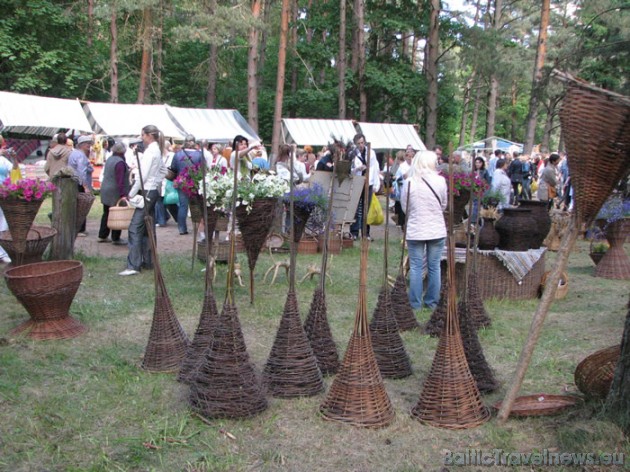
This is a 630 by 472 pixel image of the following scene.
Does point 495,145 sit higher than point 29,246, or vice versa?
point 495,145

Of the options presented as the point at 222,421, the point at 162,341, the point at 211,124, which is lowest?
the point at 222,421

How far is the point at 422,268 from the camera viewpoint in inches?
257

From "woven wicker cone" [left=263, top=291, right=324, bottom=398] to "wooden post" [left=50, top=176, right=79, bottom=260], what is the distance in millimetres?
5364

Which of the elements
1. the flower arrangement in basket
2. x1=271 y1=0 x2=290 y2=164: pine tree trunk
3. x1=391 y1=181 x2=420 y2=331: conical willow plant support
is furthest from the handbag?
x1=271 y1=0 x2=290 y2=164: pine tree trunk

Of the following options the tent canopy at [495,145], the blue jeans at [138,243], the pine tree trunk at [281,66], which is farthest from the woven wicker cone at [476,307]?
the tent canopy at [495,145]

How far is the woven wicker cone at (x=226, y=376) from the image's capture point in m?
3.79

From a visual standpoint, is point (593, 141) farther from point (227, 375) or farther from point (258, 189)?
point (258, 189)

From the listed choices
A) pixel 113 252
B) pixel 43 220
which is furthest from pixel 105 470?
pixel 43 220

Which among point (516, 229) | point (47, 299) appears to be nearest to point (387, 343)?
point (47, 299)

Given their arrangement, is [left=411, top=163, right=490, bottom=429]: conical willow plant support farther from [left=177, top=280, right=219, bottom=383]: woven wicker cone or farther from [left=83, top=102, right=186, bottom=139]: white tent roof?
[left=83, top=102, right=186, bottom=139]: white tent roof

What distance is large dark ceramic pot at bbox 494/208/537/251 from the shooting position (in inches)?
302

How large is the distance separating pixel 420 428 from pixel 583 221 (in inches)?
63.3

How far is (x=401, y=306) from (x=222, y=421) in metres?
2.49

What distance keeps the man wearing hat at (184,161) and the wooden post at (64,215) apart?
154 centimetres
